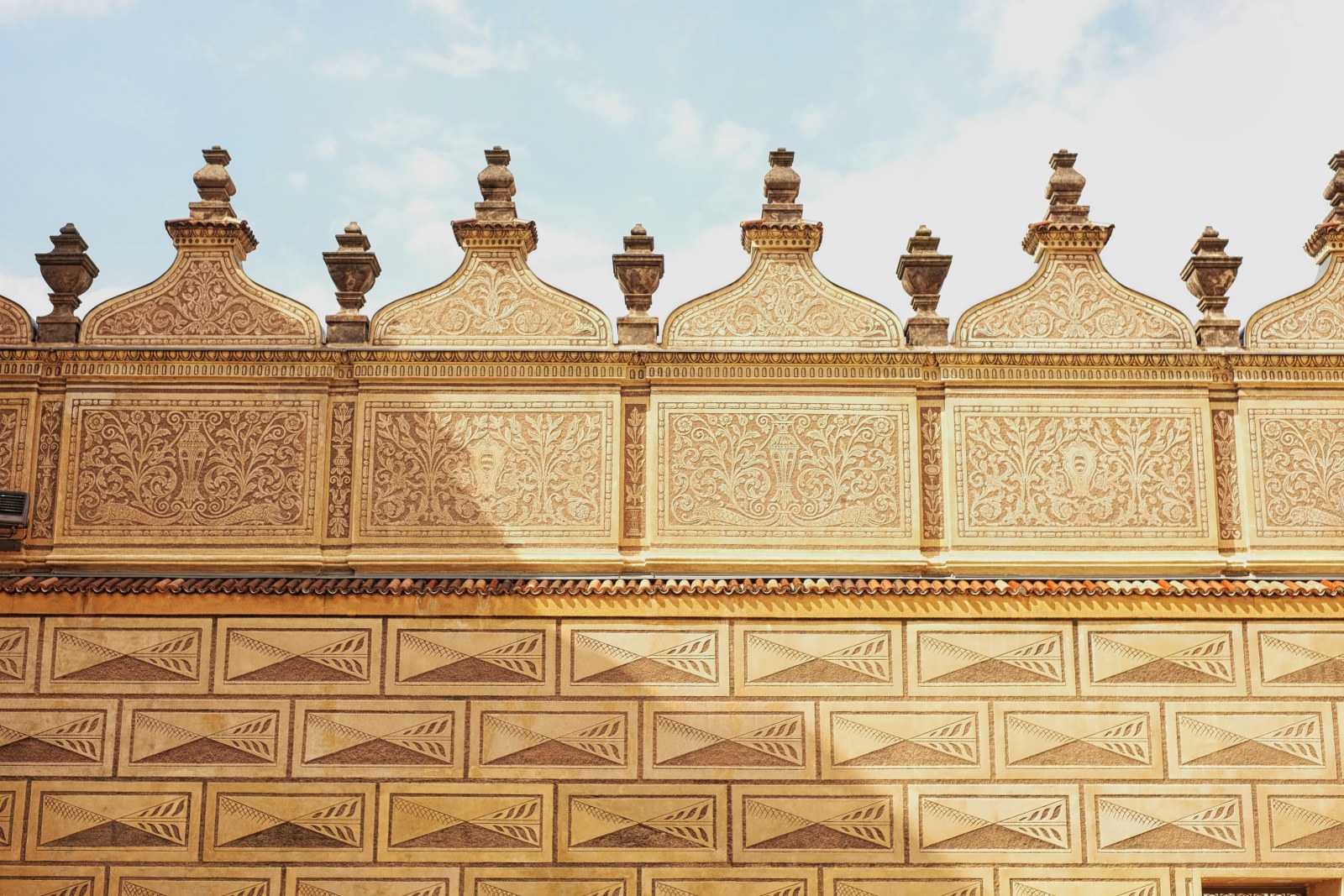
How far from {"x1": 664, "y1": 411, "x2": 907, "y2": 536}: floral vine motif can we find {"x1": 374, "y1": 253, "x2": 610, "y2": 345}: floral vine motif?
2.29 feet

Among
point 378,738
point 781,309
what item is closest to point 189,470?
point 378,738

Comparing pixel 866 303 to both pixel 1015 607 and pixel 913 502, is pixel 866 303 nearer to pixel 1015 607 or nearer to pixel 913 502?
pixel 913 502

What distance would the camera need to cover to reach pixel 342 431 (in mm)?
6754

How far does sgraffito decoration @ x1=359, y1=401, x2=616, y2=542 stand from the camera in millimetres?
6629

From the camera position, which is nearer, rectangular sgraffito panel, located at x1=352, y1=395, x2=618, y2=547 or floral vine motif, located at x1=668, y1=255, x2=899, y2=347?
rectangular sgraffito panel, located at x1=352, y1=395, x2=618, y2=547

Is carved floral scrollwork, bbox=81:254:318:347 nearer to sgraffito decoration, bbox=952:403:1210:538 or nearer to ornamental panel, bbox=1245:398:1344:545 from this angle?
sgraffito decoration, bbox=952:403:1210:538

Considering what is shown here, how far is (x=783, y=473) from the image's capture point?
6.68 meters

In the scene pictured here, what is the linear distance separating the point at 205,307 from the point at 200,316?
5cm

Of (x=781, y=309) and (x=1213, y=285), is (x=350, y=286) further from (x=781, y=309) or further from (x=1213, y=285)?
(x=1213, y=285)

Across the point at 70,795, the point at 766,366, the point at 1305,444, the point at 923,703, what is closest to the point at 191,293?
the point at 70,795

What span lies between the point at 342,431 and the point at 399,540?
0.63 m

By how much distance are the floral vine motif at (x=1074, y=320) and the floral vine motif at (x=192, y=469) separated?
11.2 feet

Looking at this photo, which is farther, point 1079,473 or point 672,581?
point 1079,473

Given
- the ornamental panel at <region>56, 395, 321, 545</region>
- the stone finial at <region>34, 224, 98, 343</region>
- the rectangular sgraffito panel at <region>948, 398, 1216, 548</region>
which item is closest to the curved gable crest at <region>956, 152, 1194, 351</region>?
the rectangular sgraffito panel at <region>948, 398, 1216, 548</region>
